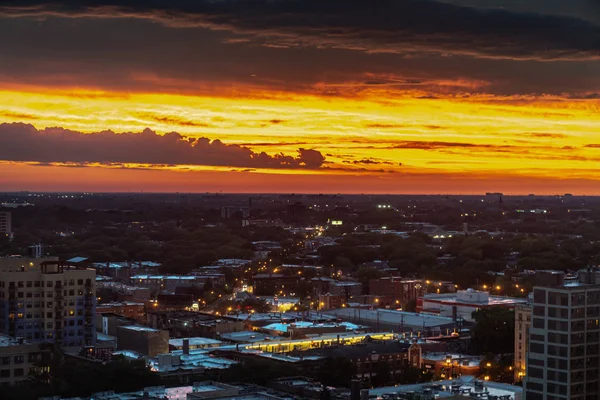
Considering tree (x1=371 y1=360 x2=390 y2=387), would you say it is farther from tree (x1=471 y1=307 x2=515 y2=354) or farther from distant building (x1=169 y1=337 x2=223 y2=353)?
tree (x1=471 y1=307 x2=515 y2=354)

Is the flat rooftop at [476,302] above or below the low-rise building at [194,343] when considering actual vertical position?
below

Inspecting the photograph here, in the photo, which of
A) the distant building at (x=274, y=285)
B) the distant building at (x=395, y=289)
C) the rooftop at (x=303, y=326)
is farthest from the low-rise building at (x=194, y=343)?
the distant building at (x=274, y=285)

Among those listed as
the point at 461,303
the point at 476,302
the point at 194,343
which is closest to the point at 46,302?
the point at 194,343

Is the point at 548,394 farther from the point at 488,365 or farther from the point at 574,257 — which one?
the point at 574,257

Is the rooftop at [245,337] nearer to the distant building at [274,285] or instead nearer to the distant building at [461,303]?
the distant building at [461,303]

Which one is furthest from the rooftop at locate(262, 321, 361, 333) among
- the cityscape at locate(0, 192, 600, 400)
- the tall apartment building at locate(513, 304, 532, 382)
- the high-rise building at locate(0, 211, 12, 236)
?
the high-rise building at locate(0, 211, 12, 236)

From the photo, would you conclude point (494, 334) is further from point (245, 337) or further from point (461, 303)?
point (461, 303)

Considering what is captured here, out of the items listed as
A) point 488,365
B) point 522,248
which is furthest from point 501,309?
point 522,248
